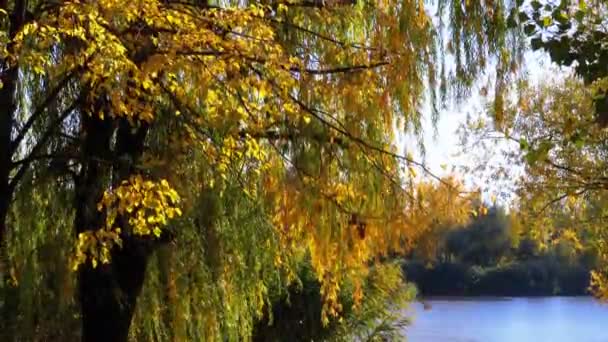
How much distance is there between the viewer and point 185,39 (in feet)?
10.6

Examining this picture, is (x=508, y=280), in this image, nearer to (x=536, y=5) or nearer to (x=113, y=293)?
(x=113, y=293)

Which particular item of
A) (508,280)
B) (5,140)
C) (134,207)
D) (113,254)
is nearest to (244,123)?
(134,207)

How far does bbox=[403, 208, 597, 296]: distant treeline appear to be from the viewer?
2406 centimetres

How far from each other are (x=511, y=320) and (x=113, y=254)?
22.1m

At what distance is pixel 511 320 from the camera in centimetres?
2525

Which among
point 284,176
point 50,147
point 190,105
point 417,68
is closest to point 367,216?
point 284,176

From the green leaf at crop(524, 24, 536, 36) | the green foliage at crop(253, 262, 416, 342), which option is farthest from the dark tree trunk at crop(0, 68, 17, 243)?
the green foliage at crop(253, 262, 416, 342)

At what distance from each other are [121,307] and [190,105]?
1.27 m

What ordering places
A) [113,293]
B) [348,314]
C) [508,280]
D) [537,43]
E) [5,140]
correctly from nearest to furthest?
[537,43], [5,140], [113,293], [348,314], [508,280]

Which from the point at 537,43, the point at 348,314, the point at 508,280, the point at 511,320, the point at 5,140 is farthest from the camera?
the point at 508,280

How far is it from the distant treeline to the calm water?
39cm

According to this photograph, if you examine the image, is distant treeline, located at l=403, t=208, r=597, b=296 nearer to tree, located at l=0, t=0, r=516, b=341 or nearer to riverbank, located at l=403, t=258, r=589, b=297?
riverbank, located at l=403, t=258, r=589, b=297

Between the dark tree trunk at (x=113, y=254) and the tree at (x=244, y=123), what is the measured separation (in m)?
0.01

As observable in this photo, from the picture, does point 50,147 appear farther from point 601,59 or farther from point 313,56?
point 601,59
